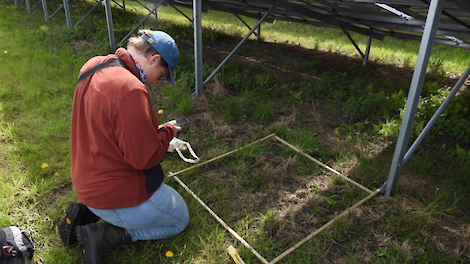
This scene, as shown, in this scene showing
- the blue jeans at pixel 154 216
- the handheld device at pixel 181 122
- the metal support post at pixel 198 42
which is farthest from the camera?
the metal support post at pixel 198 42

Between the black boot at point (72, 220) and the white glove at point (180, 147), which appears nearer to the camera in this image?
the black boot at point (72, 220)

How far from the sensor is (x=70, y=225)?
2.22m

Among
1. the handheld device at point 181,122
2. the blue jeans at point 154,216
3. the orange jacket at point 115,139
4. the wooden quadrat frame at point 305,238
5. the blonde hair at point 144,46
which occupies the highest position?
the blonde hair at point 144,46

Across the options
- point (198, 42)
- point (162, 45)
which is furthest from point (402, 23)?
point (162, 45)

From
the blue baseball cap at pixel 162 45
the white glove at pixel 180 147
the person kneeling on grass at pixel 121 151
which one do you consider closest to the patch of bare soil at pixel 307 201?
the white glove at pixel 180 147

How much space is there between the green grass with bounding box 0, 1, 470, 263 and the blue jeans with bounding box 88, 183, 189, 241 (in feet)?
0.34

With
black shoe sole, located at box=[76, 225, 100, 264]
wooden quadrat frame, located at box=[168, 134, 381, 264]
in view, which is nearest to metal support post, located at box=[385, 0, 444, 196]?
wooden quadrat frame, located at box=[168, 134, 381, 264]

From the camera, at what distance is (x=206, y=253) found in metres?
2.28

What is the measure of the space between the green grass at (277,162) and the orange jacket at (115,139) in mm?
552

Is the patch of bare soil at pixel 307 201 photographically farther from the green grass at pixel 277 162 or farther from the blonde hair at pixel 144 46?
the blonde hair at pixel 144 46

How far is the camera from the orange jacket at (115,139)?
66.9 inches

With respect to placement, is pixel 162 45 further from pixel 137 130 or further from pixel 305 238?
pixel 305 238

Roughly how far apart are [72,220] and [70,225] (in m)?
0.04

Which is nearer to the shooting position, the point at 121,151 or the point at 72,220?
the point at 121,151
